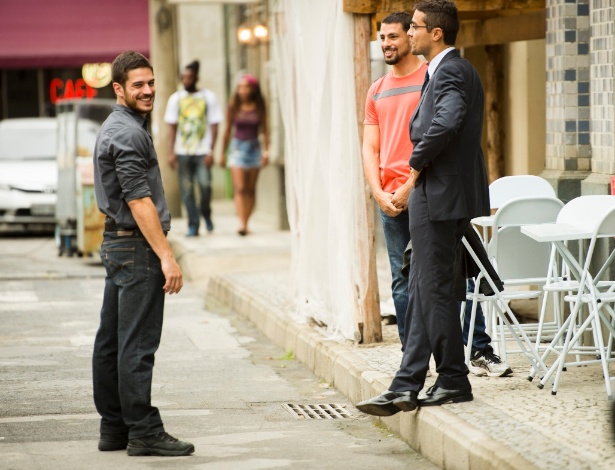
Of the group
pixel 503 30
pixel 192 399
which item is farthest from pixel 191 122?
pixel 192 399

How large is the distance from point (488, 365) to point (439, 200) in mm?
1399

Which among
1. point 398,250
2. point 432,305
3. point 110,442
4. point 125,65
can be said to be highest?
point 125,65

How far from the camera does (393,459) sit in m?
6.13

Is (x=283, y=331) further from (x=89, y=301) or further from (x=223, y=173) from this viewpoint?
(x=223, y=173)

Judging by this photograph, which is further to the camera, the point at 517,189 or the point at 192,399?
the point at 517,189

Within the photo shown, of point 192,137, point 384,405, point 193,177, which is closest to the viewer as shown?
point 384,405

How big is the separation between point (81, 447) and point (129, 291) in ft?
3.00

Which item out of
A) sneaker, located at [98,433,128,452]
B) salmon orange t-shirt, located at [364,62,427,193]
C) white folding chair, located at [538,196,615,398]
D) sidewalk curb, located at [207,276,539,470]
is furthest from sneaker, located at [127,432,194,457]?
salmon orange t-shirt, located at [364,62,427,193]

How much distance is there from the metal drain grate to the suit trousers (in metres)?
0.97

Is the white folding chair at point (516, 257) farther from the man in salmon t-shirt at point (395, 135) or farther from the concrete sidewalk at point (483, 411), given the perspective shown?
the man in salmon t-shirt at point (395, 135)

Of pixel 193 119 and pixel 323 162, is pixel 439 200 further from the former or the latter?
pixel 193 119

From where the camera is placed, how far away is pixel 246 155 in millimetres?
16469

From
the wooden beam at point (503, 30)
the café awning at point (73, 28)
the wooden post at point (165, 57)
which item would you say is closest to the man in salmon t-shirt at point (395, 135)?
the wooden beam at point (503, 30)

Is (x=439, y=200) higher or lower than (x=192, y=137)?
lower
